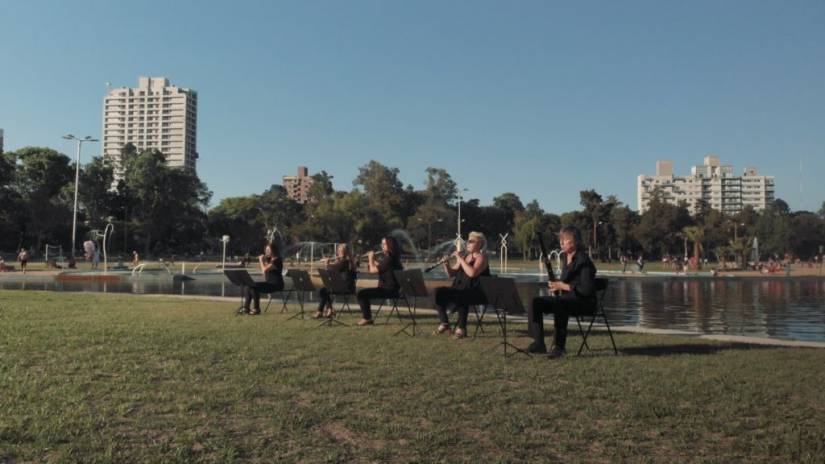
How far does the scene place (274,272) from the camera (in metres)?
13.7

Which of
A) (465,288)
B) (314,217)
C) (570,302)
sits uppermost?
(314,217)

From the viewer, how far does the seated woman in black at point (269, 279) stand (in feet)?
43.9

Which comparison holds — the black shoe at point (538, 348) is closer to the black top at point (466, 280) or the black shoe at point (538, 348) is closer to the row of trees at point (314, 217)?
the black top at point (466, 280)

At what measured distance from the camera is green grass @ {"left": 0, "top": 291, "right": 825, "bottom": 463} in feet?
13.8

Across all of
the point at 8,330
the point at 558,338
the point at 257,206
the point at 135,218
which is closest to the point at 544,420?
the point at 558,338

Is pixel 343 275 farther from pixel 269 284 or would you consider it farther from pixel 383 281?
pixel 269 284

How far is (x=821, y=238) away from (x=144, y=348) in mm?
137507

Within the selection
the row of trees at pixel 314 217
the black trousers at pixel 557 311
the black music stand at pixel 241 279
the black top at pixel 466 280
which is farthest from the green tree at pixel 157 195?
the black trousers at pixel 557 311

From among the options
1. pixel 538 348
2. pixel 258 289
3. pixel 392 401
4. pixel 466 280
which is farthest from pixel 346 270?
pixel 392 401

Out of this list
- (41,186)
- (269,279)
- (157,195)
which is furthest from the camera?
(157,195)

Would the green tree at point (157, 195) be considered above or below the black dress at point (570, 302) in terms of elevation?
above

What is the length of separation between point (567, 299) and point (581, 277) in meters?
0.33

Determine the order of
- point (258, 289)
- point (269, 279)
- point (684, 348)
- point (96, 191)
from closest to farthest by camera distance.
Answer: point (684, 348)
point (258, 289)
point (269, 279)
point (96, 191)

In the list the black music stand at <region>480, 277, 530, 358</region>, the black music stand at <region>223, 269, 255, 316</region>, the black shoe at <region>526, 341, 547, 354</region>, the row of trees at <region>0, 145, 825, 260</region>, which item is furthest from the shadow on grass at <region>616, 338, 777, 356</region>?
the row of trees at <region>0, 145, 825, 260</region>
